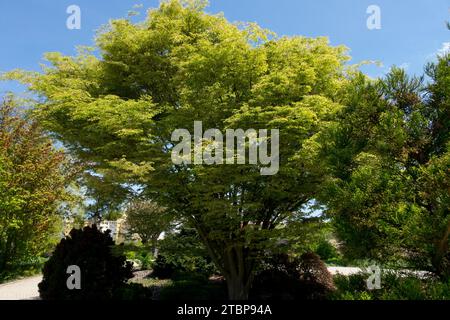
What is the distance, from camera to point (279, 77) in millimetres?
11680

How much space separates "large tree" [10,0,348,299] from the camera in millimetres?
11664

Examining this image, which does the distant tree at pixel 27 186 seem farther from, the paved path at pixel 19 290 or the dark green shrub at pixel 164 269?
the dark green shrub at pixel 164 269

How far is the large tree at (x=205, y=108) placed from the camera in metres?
11.7

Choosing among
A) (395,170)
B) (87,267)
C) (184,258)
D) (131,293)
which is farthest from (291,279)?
(395,170)

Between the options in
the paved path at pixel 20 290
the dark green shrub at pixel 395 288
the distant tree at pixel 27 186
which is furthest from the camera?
the distant tree at pixel 27 186

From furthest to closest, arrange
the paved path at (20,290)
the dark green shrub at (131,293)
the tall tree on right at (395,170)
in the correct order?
the paved path at (20,290) → the dark green shrub at (131,293) → the tall tree on right at (395,170)

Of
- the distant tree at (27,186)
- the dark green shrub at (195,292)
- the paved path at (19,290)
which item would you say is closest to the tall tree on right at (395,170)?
the dark green shrub at (195,292)

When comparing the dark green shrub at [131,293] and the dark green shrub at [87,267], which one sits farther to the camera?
the dark green shrub at [131,293]

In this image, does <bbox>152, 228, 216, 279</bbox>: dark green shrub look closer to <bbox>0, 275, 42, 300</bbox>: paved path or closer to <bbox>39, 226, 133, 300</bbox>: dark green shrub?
<bbox>39, 226, 133, 300</bbox>: dark green shrub

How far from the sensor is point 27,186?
19.8 m

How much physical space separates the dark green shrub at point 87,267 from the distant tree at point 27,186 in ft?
17.1

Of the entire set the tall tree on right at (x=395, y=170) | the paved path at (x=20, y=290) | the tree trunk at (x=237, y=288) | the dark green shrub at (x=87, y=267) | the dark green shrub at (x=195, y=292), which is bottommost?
the paved path at (x=20, y=290)

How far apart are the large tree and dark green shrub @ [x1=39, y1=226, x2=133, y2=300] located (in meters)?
2.34

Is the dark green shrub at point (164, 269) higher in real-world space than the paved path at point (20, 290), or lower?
higher
